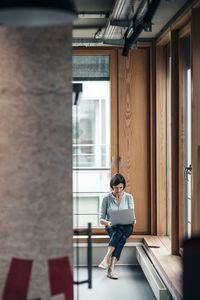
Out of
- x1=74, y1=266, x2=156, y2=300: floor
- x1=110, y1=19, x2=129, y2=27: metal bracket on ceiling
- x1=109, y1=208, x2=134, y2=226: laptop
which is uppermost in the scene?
x1=110, y1=19, x2=129, y2=27: metal bracket on ceiling

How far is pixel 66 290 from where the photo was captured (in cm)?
270

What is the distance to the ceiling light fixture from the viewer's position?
167 cm

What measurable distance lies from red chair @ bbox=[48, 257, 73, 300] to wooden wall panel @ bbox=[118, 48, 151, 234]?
3.39 m

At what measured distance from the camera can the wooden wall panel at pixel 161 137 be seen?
5832 millimetres

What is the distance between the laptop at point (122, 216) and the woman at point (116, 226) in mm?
105

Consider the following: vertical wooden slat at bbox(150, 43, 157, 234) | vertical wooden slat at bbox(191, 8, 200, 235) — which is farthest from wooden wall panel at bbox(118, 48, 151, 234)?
vertical wooden slat at bbox(191, 8, 200, 235)

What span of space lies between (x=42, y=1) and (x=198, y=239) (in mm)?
1007

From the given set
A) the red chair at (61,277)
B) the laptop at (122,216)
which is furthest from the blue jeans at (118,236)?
the red chair at (61,277)

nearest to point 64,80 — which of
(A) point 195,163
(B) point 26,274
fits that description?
(B) point 26,274

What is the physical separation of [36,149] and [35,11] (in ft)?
3.51

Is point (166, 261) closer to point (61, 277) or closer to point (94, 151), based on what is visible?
point (94, 151)

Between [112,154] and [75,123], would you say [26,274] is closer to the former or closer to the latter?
[75,123]

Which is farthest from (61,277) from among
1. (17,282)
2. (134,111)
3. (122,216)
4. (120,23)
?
(134,111)

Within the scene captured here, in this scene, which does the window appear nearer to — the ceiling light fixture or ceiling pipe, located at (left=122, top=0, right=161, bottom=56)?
ceiling pipe, located at (left=122, top=0, right=161, bottom=56)
